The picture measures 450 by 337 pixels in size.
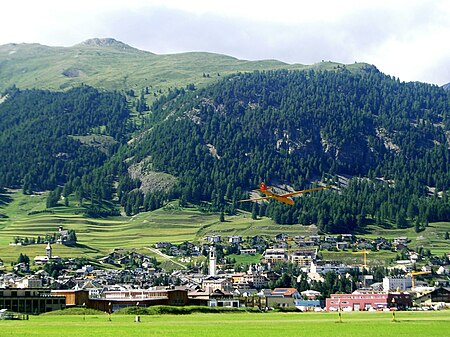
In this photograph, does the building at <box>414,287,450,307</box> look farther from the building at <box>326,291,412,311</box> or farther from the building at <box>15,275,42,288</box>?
the building at <box>15,275,42,288</box>

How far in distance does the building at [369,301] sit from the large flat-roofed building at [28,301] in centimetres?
4470

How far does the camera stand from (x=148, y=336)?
59.5 metres

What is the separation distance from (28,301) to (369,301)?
56103mm

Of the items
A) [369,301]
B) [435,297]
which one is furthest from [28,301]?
[435,297]

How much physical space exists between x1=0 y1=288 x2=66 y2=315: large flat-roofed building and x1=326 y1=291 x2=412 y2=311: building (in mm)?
44696

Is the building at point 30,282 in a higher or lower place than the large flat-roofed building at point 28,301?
lower

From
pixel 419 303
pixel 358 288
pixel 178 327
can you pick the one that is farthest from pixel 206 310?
pixel 358 288

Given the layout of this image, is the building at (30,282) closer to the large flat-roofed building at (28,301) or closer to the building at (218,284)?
the building at (218,284)

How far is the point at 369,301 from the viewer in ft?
509

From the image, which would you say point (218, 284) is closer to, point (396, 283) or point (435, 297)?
point (396, 283)

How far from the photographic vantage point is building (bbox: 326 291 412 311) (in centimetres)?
15150

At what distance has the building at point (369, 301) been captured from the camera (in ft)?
497

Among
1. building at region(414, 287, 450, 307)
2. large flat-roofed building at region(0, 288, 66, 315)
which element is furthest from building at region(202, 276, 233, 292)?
large flat-roofed building at region(0, 288, 66, 315)

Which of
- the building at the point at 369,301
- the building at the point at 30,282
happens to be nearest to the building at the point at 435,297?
the building at the point at 369,301
